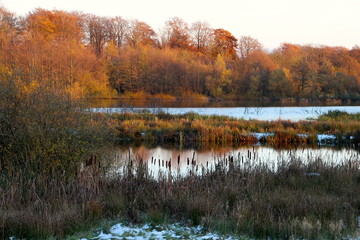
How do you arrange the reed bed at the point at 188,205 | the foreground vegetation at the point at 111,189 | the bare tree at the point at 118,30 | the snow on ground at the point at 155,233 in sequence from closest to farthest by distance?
the snow on ground at the point at 155,233 → the reed bed at the point at 188,205 → the foreground vegetation at the point at 111,189 → the bare tree at the point at 118,30

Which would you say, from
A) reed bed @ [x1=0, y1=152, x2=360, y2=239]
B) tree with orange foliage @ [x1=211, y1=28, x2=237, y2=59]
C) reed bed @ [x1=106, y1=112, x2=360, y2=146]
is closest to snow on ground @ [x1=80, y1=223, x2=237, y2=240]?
reed bed @ [x1=0, y1=152, x2=360, y2=239]

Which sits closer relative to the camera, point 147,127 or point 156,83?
point 147,127

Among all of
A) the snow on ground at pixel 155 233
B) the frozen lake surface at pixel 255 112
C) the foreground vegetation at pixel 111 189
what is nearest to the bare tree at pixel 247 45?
the frozen lake surface at pixel 255 112

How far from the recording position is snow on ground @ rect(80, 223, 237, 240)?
509 centimetres

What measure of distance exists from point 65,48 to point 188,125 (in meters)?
19.0

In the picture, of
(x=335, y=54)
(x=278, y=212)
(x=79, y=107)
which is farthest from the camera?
(x=335, y=54)

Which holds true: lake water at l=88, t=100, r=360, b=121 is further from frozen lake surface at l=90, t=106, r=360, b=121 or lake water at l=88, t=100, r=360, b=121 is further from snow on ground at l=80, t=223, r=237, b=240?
snow on ground at l=80, t=223, r=237, b=240

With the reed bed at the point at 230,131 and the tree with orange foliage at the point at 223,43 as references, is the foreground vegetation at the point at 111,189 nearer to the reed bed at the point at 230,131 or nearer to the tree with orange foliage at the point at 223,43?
the reed bed at the point at 230,131

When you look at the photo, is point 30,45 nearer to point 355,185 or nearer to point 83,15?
point 355,185

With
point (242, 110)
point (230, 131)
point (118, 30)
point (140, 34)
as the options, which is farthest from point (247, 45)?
point (230, 131)

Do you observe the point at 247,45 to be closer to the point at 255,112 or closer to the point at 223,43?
the point at 223,43

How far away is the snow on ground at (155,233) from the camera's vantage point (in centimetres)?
509

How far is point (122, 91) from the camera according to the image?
59719 millimetres

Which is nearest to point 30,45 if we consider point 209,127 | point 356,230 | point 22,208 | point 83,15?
point 209,127
